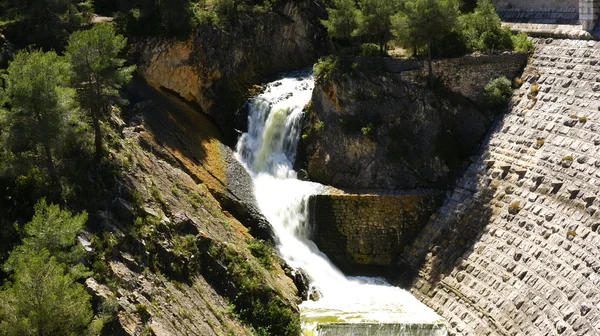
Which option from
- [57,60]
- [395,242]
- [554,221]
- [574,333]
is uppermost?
[57,60]

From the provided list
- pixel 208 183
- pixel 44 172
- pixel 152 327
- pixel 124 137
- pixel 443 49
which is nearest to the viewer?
pixel 152 327

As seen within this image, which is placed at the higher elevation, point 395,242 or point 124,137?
point 124,137

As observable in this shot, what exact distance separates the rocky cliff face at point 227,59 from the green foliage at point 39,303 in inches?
686

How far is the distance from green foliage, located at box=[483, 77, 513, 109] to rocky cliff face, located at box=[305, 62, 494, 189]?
0.51 metres

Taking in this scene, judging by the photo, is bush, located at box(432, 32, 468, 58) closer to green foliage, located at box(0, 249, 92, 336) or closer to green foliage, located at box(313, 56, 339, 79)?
green foliage, located at box(313, 56, 339, 79)

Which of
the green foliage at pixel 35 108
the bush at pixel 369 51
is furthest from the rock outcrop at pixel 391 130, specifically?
the green foliage at pixel 35 108

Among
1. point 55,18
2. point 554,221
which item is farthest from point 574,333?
point 55,18

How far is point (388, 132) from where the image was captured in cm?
3169

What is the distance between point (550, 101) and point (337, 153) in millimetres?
8644

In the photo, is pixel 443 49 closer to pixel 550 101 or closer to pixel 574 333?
pixel 550 101

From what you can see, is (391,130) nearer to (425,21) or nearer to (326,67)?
(326,67)

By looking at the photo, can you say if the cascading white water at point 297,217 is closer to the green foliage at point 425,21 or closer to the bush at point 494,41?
the green foliage at point 425,21

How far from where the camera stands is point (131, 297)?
21.2 m

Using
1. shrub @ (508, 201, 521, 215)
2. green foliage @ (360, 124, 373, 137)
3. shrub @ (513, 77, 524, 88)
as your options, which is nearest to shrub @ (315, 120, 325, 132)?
green foliage @ (360, 124, 373, 137)
